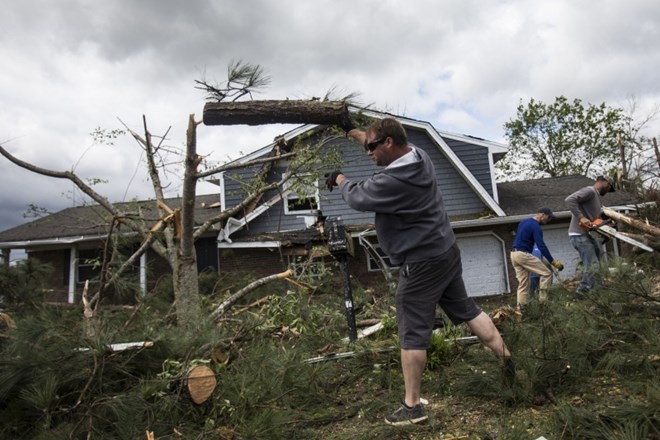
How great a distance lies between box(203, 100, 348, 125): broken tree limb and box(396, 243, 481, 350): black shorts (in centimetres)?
221

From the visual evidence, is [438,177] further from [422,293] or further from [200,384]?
[200,384]

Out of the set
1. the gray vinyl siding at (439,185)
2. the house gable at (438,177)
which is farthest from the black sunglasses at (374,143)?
the gray vinyl siding at (439,185)

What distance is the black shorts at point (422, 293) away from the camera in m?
2.72

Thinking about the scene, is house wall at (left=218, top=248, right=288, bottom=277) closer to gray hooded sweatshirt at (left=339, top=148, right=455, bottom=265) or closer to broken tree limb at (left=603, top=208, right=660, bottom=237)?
broken tree limb at (left=603, top=208, right=660, bottom=237)

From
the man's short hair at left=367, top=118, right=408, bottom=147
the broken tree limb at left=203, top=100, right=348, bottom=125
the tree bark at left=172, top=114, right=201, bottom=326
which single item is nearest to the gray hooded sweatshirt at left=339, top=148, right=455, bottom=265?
the man's short hair at left=367, top=118, right=408, bottom=147

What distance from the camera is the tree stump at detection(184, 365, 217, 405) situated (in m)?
2.99

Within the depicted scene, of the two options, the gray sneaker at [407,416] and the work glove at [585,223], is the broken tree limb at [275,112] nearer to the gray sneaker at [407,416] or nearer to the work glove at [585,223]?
the gray sneaker at [407,416]

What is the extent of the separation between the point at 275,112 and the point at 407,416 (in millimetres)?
3299

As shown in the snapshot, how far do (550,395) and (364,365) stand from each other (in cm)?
152

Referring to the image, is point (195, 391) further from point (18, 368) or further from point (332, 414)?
point (18, 368)

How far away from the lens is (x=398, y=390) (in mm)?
3451

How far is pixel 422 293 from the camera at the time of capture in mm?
2775

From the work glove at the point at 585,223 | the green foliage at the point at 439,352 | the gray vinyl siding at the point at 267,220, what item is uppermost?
the gray vinyl siding at the point at 267,220

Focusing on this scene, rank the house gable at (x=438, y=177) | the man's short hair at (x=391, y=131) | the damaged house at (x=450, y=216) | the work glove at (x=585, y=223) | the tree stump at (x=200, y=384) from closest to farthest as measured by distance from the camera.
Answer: the man's short hair at (x=391, y=131), the tree stump at (x=200, y=384), the work glove at (x=585, y=223), the damaged house at (x=450, y=216), the house gable at (x=438, y=177)
